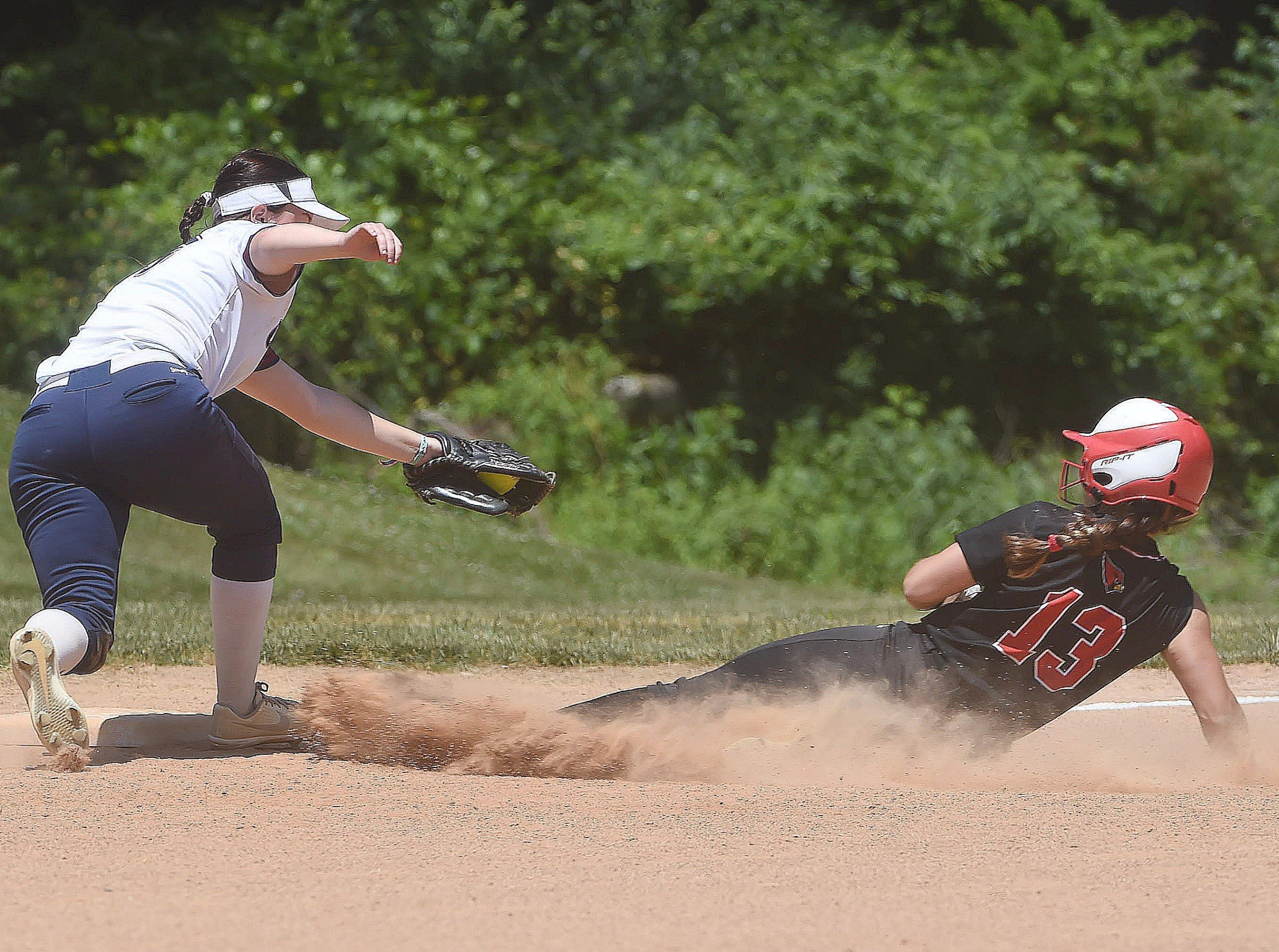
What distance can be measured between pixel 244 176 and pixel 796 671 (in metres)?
1.99

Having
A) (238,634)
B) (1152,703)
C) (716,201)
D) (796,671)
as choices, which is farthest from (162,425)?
(716,201)

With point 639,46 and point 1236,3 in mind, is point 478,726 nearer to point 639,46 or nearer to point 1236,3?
point 639,46

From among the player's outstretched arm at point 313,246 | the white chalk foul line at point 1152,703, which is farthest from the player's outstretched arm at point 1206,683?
the player's outstretched arm at point 313,246

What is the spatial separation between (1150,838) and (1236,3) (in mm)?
17207

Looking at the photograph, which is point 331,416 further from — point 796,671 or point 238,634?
point 796,671

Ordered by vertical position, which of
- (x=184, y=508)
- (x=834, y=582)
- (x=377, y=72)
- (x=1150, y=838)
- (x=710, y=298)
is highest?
(x=184, y=508)

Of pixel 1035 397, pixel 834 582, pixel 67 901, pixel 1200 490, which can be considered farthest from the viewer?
pixel 1035 397

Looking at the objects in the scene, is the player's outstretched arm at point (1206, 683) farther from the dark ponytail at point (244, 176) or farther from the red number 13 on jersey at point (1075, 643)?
the dark ponytail at point (244, 176)

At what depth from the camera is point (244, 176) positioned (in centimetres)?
401

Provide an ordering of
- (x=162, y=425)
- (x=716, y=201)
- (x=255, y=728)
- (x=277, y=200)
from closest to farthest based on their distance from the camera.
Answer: (x=162, y=425) < (x=277, y=200) < (x=255, y=728) < (x=716, y=201)

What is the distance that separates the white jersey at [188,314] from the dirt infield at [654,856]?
1034mm

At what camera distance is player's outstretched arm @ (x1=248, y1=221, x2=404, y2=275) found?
140 inches

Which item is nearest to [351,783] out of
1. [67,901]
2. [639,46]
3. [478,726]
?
[478,726]

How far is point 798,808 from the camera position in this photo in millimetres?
3623
